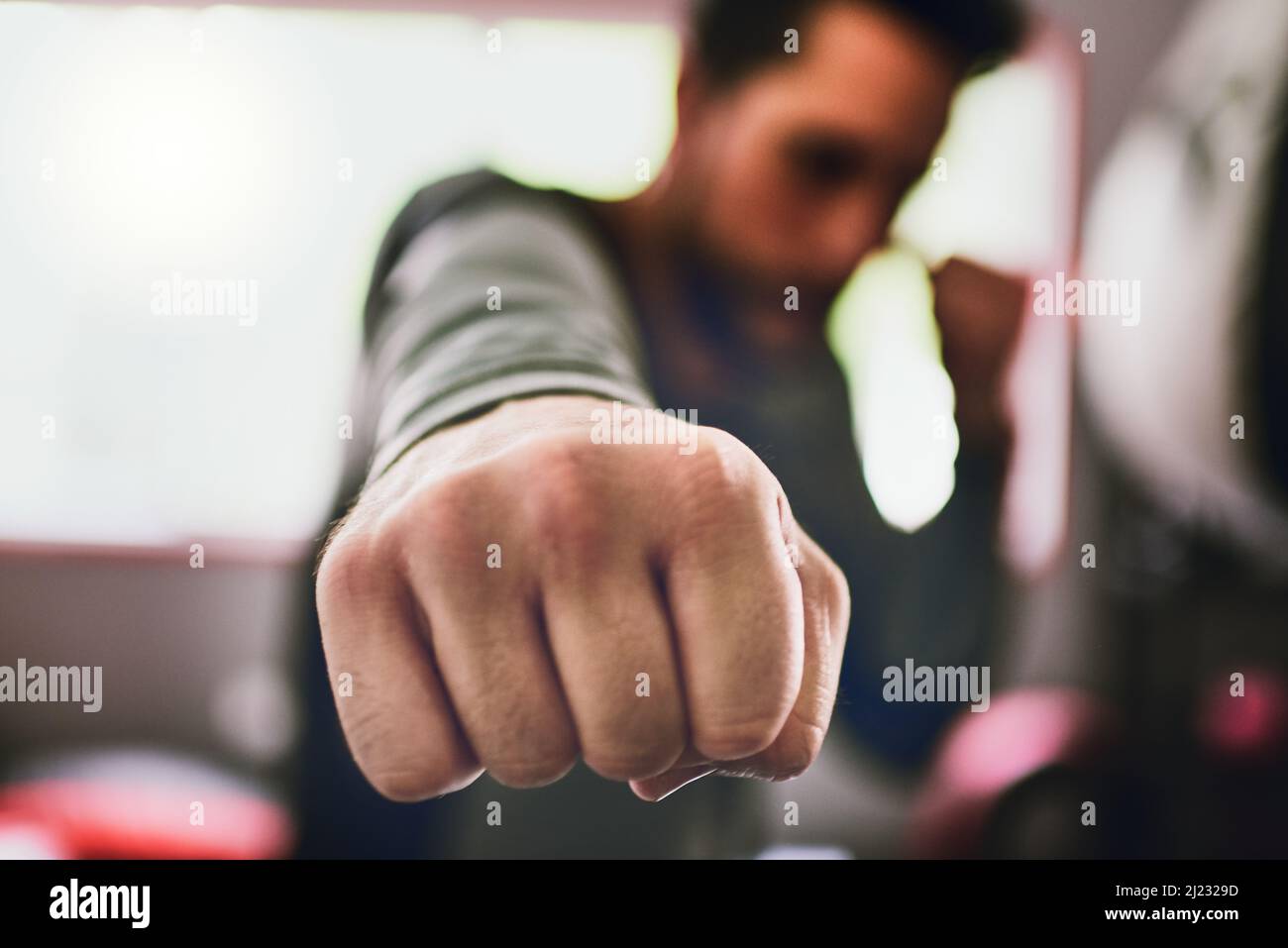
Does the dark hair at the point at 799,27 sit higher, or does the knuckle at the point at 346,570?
the dark hair at the point at 799,27

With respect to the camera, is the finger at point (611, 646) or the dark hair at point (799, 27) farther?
the dark hair at point (799, 27)

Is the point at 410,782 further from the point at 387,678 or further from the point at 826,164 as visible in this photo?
the point at 826,164

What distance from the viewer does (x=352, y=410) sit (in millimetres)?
Result: 674

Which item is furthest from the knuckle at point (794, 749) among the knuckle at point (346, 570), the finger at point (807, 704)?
the knuckle at point (346, 570)

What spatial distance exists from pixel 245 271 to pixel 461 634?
0.37 m

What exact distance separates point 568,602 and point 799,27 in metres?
0.51

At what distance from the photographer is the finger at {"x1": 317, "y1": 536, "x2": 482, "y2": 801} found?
48cm

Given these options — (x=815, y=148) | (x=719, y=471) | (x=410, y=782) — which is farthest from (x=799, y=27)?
(x=410, y=782)

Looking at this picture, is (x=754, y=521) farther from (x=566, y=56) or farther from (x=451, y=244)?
(x=566, y=56)

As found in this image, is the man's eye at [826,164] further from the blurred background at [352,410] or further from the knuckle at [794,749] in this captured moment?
the knuckle at [794,749]

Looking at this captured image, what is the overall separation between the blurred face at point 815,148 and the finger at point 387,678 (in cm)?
38

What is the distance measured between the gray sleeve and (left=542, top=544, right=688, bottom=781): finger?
0.36ft

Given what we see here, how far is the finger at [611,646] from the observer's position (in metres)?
0.46

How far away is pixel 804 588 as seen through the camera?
0.54m
